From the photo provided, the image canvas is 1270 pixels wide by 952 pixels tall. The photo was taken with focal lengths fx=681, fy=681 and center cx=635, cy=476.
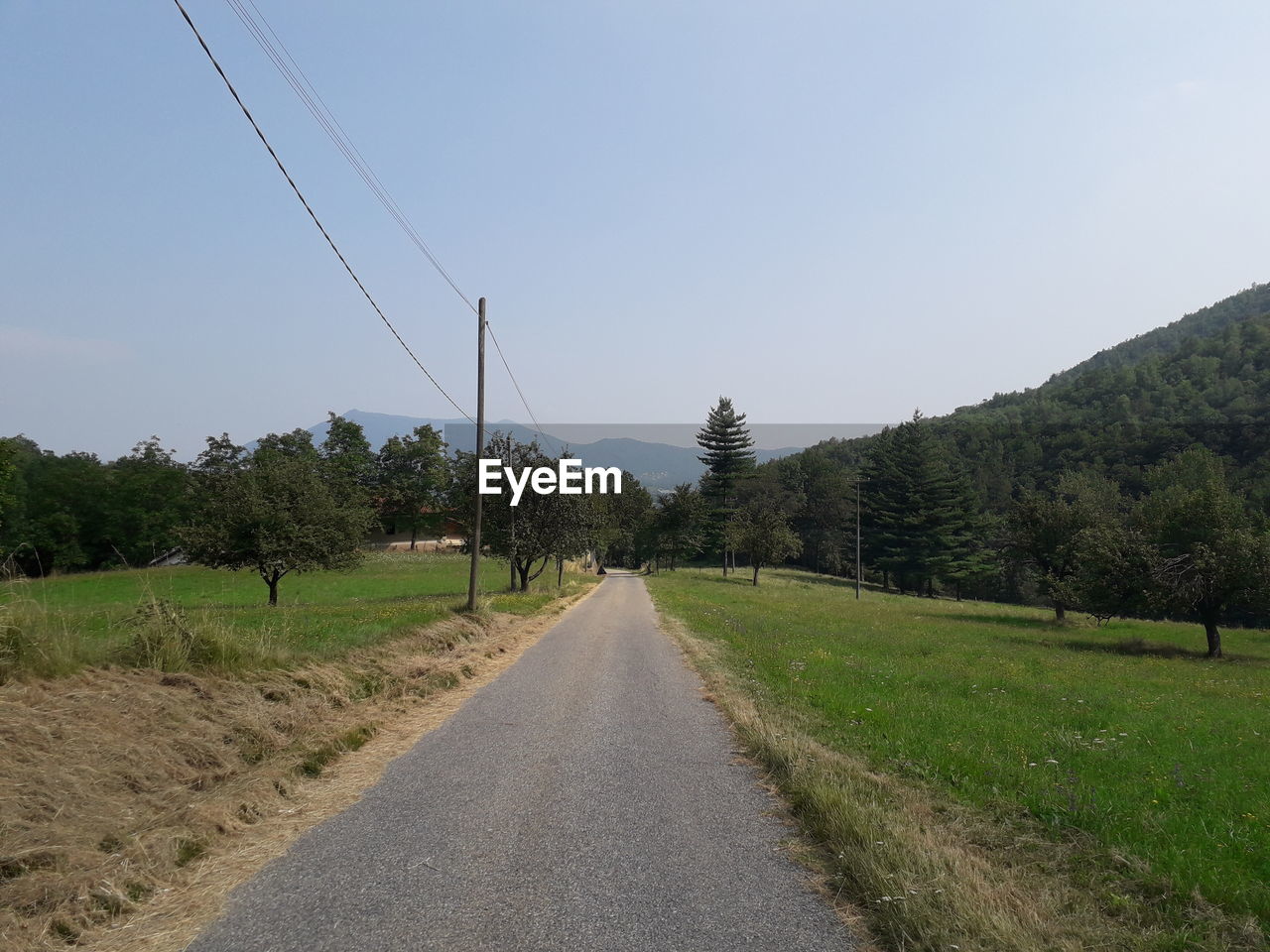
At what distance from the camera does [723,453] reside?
90.1m

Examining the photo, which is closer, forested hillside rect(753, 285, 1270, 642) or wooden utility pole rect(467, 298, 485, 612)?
wooden utility pole rect(467, 298, 485, 612)

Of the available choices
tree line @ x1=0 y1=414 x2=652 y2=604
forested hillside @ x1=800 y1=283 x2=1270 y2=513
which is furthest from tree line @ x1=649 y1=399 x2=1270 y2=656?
tree line @ x1=0 y1=414 x2=652 y2=604

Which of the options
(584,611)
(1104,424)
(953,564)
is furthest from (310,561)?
(1104,424)

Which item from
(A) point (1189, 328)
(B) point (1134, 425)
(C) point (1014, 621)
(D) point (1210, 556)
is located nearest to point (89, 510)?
(C) point (1014, 621)

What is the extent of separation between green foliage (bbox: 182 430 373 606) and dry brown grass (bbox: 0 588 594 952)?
72.7 ft

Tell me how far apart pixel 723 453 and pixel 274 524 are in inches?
2636

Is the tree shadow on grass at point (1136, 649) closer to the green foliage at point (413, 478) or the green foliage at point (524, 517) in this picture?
the green foliage at point (524, 517)

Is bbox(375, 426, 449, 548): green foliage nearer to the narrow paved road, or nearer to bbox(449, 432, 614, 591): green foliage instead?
bbox(449, 432, 614, 591): green foliage

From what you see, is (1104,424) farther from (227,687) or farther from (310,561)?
(227,687)

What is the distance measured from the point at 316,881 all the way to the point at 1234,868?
6254 mm

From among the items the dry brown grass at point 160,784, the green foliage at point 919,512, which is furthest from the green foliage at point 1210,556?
the green foliage at point 919,512

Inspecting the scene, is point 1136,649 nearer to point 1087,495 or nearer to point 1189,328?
point 1087,495

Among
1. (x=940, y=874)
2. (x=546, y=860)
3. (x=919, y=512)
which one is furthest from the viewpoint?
(x=919, y=512)

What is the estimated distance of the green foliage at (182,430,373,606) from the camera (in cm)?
2861
